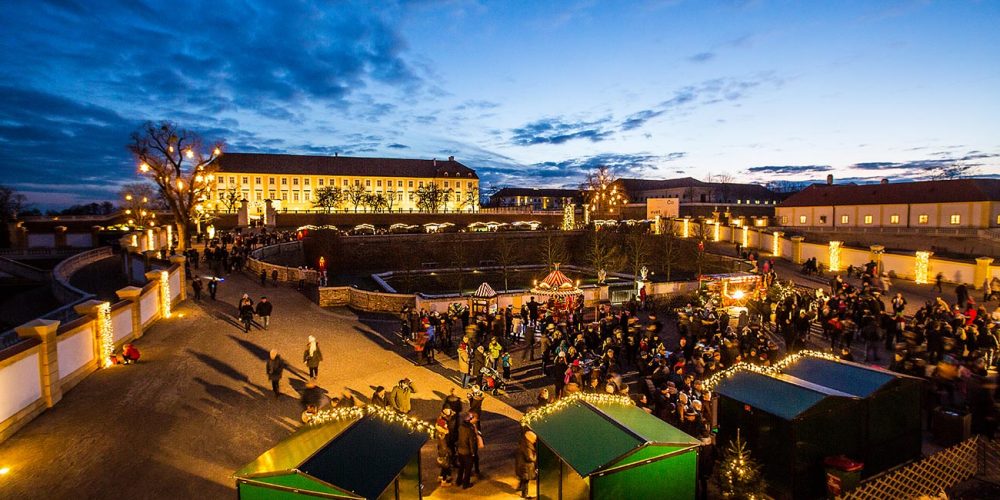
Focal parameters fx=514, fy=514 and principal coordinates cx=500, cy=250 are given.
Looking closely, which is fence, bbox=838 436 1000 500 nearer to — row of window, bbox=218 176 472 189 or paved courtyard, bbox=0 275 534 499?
paved courtyard, bbox=0 275 534 499

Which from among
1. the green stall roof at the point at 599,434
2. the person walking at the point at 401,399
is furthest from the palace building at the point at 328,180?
the green stall roof at the point at 599,434

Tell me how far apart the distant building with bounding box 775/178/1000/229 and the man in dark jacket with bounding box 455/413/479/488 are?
50.6 meters

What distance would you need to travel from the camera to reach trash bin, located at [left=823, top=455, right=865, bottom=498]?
21.5 feet

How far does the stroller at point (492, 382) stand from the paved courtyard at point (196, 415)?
33 cm

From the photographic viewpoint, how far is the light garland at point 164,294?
55.8ft

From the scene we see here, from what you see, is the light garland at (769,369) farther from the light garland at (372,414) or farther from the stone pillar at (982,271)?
the stone pillar at (982,271)

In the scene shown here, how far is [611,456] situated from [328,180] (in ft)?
282

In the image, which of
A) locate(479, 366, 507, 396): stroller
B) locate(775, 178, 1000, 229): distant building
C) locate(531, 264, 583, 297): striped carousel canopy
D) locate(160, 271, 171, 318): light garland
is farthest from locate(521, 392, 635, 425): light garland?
locate(775, 178, 1000, 229): distant building

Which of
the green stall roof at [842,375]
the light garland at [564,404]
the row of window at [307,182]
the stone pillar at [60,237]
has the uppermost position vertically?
the row of window at [307,182]

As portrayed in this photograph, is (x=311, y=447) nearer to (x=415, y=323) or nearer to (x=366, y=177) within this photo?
(x=415, y=323)

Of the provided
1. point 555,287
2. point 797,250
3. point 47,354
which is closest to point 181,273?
point 47,354

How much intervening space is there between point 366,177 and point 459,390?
80.0 metres

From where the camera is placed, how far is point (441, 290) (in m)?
35.4

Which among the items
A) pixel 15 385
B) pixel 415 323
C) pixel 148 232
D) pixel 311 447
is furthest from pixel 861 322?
pixel 148 232
